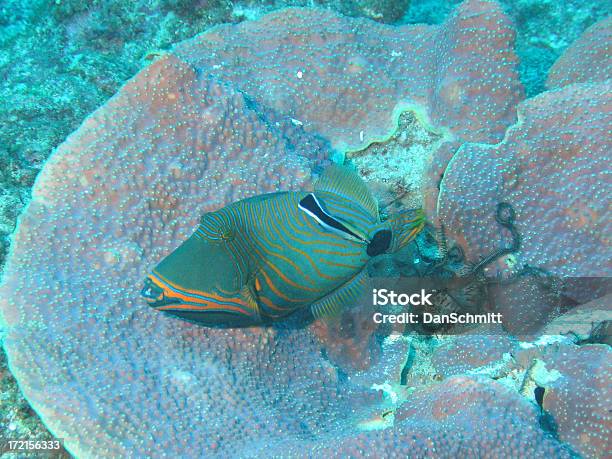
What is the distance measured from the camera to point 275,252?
6.56ft

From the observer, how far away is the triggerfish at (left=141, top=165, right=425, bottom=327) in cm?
182

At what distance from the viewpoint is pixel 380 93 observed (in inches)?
156

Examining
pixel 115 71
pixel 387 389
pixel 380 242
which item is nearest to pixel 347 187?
pixel 380 242

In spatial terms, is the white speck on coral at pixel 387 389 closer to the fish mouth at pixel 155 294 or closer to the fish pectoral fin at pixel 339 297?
the fish pectoral fin at pixel 339 297

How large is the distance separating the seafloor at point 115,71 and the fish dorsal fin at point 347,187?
1035 millimetres

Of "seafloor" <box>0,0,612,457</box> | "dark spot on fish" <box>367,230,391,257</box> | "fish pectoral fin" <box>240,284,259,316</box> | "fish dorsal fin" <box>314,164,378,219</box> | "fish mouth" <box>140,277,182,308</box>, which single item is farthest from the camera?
"seafloor" <box>0,0,612,457</box>

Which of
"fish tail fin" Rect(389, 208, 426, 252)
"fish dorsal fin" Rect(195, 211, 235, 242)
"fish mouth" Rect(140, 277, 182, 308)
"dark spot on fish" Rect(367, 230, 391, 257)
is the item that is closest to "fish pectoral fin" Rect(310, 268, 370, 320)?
"dark spot on fish" Rect(367, 230, 391, 257)

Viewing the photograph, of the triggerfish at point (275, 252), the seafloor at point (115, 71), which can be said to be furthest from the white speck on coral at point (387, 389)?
the triggerfish at point (275, 252)

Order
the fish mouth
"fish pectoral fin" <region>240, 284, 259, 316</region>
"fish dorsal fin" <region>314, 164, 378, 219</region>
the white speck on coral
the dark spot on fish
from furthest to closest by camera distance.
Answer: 1. the white speck on coral
2. "fish dorsal fin" <region>314, 164, 378, 219</region>
3. the dark spot on fish
4. "fish pectoral fin" <region>240, 284, 259, 316</region>
5. the fish mouth

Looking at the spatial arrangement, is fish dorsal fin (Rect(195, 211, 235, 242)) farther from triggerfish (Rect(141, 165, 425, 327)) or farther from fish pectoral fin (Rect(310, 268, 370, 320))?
fish pectoral fin (Rect(310, 268, 370, 320))

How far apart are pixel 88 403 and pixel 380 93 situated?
129 inches

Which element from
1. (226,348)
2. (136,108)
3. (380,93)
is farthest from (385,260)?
(136,108)

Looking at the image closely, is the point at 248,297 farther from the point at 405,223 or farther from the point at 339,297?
the point at 405,223

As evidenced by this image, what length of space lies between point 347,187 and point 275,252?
1.68 feet
